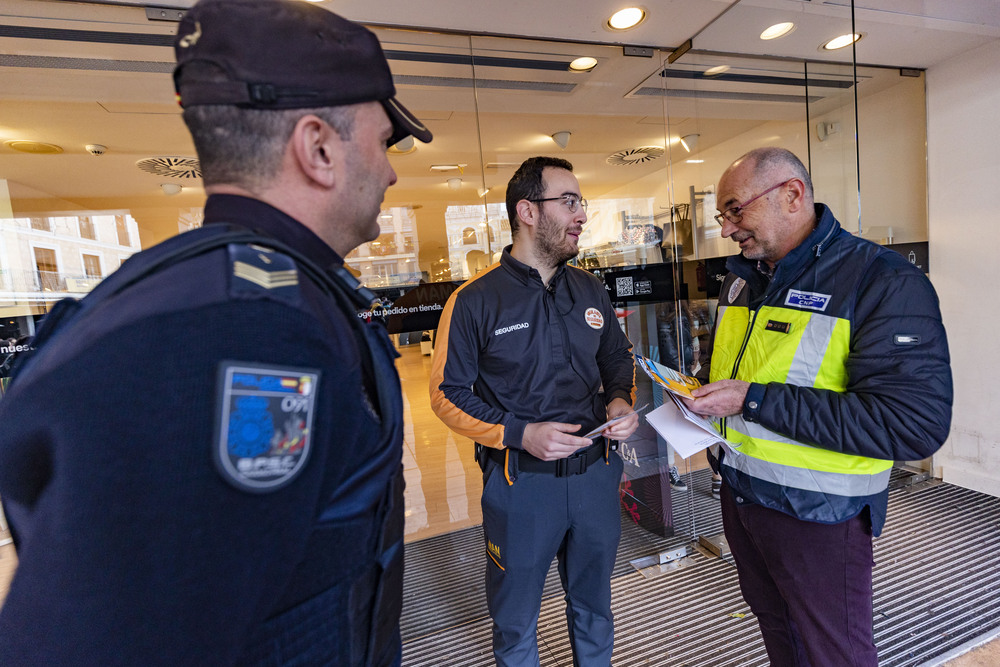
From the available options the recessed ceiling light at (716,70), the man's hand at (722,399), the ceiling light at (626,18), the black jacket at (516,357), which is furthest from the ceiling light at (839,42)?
the man's hand at (722,399)

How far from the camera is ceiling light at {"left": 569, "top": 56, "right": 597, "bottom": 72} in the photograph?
120 inches

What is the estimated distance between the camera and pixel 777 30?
280 centimetres

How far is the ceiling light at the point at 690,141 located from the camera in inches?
130

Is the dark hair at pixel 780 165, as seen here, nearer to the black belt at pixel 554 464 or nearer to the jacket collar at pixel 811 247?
the jacket collar at pixel 811 247

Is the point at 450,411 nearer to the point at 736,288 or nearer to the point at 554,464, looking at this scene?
the point at 554,464

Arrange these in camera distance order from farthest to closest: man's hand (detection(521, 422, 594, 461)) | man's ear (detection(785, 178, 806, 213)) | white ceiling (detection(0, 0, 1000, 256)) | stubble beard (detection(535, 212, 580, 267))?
white ceiling (detection(0, 0, 1000, 256)) → stubble beard (detection(535, 212, 580, 267)) → man's hand (detection(521, 422, 594, 461)) → man's ear (detection(785, 178, 806, 213))

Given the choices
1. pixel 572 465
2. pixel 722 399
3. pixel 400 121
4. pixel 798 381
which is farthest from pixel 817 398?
pixel 400 121

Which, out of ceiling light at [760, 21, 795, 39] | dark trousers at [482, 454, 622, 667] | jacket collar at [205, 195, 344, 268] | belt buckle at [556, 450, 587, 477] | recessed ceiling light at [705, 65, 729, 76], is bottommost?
dark trousers at [482, 454, 622, 667]

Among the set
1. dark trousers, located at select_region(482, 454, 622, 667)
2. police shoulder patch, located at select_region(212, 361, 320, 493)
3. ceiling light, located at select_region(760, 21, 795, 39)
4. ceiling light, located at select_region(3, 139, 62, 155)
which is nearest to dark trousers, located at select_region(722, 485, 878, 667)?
dark trousers, located at select_region(482, 454, 622, 667)

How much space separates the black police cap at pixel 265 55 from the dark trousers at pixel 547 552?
149cm

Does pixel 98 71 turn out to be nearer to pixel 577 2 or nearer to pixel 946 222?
pixel 577 2

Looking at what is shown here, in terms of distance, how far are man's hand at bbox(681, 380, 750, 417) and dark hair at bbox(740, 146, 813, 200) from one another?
630mm

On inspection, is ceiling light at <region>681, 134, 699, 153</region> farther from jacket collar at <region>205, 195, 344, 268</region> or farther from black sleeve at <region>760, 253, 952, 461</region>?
jacket collar at <region>205, 195, 344, 268</region>

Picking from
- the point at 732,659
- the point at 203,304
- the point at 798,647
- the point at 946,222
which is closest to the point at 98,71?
the point at 203,304
